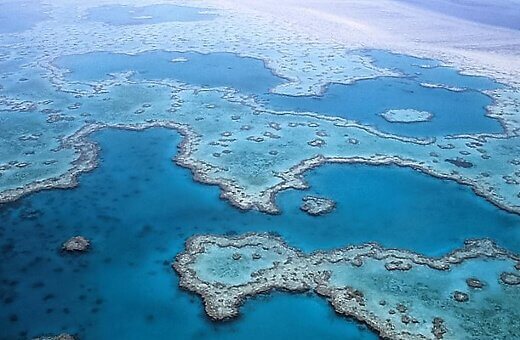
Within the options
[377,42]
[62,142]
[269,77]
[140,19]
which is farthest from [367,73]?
[140,19]

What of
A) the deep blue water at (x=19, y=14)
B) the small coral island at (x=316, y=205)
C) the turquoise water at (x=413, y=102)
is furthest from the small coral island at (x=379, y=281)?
the deep blue water at (x=19, y=14)

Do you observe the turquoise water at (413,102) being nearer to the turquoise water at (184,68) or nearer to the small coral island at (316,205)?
the turquoise water at (184,68)

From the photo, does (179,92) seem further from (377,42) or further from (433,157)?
(377,42)

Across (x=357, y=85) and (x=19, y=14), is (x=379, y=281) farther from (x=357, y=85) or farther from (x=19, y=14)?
(x=19, y=14)

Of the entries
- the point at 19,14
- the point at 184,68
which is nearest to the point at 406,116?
the point at 184,68

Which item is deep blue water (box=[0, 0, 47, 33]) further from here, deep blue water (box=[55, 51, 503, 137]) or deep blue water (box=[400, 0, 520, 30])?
deep blue water (box=[400, 0, 520, 30])

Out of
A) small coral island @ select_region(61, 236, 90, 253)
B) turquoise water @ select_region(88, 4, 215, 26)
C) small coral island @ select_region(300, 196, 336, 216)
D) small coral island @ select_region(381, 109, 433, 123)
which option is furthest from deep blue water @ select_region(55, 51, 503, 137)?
small coral island @ select_region(61, 236, 90, 253)

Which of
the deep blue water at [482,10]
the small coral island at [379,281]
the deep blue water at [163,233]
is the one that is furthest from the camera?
the deep blue water at [482,10]
